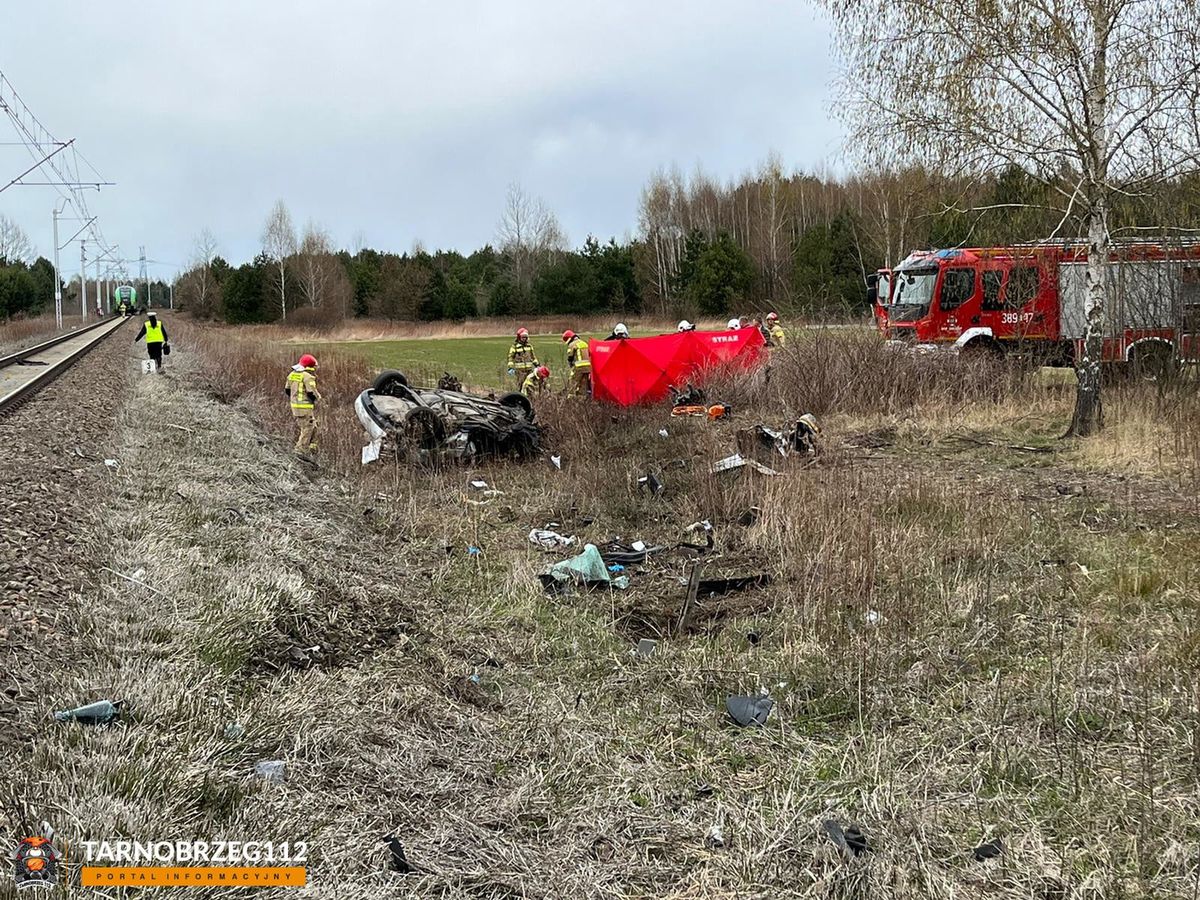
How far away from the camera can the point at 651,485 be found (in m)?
8.34

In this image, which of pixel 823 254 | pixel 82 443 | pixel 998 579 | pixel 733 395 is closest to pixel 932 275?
pixel 733 395

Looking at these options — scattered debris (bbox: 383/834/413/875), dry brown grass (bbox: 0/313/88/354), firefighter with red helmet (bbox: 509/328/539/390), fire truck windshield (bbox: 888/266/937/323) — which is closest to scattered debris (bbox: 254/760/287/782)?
scattered debris (bbox: 383/834/413/875)

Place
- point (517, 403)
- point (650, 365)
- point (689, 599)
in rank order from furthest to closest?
point (650, 365), point (517, 403), point (689, 599)

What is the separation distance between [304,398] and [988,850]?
9.67m

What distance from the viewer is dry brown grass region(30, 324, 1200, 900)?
259cm

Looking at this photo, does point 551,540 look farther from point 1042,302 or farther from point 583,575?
point 1042,302

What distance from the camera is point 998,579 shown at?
513cm

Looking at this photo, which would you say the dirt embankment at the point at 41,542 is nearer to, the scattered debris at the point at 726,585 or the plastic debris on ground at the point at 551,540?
the plastic debris on ground at the point at 551,540

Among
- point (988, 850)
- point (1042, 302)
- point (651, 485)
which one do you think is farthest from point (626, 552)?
point (1042, 302)

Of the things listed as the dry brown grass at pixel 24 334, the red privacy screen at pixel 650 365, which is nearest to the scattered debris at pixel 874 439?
the red privacy screen at pixel 650 365

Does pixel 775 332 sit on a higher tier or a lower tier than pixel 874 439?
higher

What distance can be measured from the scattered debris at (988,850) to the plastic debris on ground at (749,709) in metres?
1.09

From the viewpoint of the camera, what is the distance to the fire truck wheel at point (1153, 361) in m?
11.1
